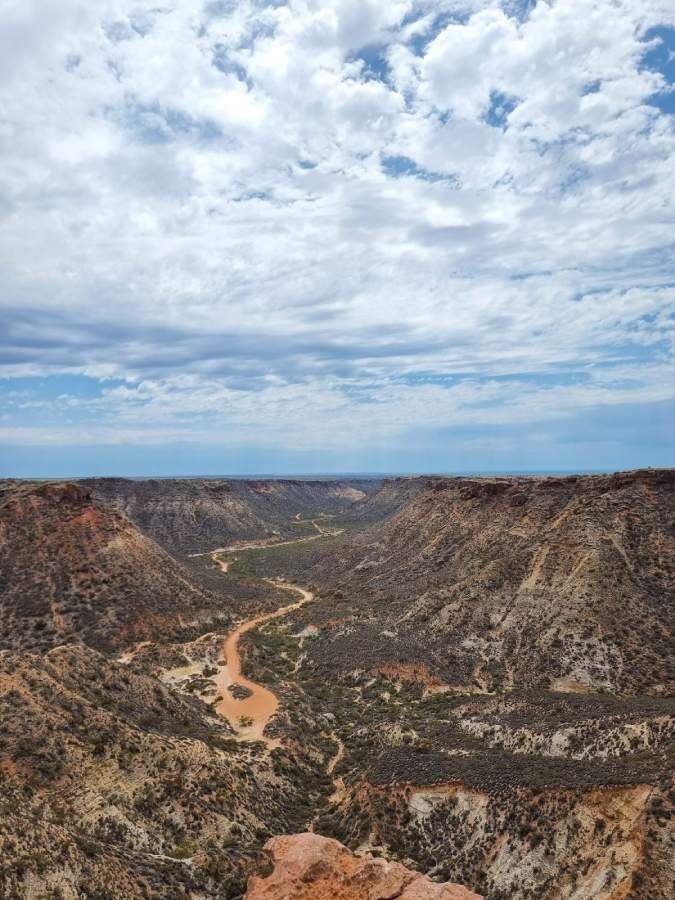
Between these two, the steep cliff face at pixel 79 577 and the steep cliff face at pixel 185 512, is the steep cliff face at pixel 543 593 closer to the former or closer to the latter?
the steep cliff face at pixel 79 577

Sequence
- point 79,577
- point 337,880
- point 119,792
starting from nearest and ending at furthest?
point 337,880 → point 119,792 → point 79,577

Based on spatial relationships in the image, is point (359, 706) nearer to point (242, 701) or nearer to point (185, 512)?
point (242, 701)

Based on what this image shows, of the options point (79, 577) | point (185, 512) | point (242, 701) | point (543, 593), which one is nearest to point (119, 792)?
point (242, 701)

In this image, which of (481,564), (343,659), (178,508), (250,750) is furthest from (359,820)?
(178,508)

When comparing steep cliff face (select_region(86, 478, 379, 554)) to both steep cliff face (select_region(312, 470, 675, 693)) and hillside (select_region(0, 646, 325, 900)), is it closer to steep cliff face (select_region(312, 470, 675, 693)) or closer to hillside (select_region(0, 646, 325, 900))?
steep cliff face (select_region(312, 470, 675, 693))

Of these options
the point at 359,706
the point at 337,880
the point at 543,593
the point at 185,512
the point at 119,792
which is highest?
the point at 543,593

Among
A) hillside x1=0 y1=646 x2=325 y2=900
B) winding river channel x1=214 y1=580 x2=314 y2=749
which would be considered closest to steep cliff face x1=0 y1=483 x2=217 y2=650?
winding river channel x1=214 y1=580 x2=314 y2=749
